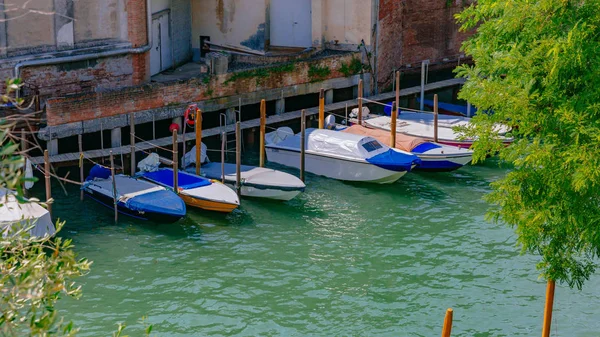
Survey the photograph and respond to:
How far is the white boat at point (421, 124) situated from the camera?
24422mm

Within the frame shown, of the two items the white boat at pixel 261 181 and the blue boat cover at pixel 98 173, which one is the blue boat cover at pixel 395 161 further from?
the blue boat cover at pixel 98 173

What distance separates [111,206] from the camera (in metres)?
19.7

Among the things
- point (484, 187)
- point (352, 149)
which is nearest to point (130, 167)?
point (352, 149)

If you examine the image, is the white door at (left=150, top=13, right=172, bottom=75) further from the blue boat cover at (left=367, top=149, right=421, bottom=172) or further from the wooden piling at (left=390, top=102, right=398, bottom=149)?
Answer: the blue boat cover at (left=367, top=149, right=421, bottom=172)

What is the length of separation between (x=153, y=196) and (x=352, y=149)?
549cm

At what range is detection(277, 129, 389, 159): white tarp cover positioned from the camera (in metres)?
22.5

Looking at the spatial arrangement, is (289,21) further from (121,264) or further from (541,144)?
(541,144)

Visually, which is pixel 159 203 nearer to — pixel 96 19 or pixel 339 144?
pixel 339 144

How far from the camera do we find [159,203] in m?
18.9

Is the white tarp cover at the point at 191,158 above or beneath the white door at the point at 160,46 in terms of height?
beneath

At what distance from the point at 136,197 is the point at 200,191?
4.61ft

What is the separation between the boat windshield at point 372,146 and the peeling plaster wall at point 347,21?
17.9ft

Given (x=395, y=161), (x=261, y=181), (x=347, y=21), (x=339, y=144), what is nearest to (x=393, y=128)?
(x=339, y=144)

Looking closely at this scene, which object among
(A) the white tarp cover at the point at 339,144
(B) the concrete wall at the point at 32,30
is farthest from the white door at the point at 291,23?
(B) the concrete wall at the point at 32,30
